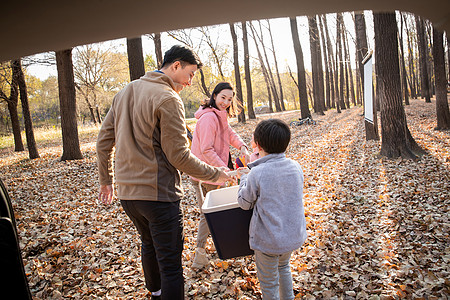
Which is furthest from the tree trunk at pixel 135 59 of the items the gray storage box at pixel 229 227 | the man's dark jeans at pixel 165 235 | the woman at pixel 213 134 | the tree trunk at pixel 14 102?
the tree trunk at pixel 14 102

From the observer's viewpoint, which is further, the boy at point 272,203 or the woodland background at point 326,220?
the woodland background at point 326,220

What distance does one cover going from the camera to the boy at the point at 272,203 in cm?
204

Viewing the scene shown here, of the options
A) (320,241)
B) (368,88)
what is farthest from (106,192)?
(368,88)

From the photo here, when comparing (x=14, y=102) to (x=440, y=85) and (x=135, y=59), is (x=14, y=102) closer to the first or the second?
(x=135, y=59)

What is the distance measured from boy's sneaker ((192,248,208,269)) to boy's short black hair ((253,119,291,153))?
182cm

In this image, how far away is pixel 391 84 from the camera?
702 centimetres

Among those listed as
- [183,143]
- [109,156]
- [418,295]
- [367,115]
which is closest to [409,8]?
[183,143]

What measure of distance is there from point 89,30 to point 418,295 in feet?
10.5

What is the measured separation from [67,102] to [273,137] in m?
9.98

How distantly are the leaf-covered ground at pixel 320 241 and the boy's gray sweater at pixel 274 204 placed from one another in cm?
110

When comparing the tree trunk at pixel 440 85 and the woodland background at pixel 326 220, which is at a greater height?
the tree trunk at pixel 440 85

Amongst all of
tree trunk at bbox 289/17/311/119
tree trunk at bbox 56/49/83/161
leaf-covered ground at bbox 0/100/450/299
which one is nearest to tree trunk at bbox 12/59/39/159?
tree trunk at bbox 56/49/83/161

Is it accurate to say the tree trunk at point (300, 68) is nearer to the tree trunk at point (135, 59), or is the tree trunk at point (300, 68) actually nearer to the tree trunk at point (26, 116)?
the tree trunk at point (135, 59)

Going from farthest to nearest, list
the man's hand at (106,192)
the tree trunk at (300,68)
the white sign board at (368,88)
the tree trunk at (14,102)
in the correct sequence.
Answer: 1. the tree trunk at (300,68)
2. the tree trunk at (14,102)
3. the white sign board at (368,88)
4. the man's hand at (106,192)
